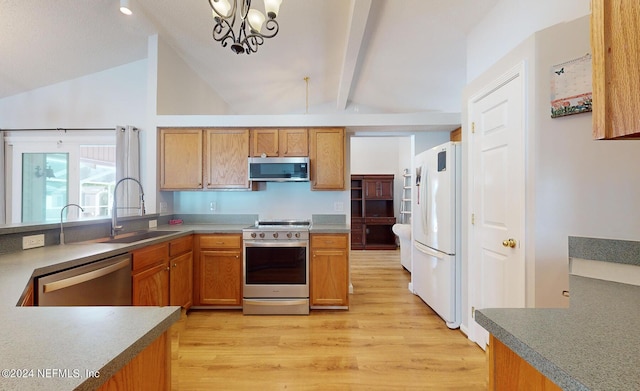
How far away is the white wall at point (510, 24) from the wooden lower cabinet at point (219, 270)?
9.67 feet

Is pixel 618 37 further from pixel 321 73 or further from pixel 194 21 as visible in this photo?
pixel 321 73

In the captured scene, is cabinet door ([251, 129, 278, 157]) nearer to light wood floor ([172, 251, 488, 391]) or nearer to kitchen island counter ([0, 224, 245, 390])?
light wood floor ([172, 251, 488, 391])

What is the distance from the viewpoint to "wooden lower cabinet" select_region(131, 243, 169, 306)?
1999 millimetres

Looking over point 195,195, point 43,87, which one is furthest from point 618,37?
point 43,87

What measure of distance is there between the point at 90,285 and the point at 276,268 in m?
1.56

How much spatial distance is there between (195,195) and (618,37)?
3727 millimetres

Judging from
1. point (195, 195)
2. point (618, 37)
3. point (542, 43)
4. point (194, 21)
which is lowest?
point (195, 195)

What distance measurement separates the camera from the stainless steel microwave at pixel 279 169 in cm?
310

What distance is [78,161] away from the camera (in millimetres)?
3428

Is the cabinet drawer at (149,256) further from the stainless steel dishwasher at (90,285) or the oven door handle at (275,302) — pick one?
the oven door handle at (275,302)

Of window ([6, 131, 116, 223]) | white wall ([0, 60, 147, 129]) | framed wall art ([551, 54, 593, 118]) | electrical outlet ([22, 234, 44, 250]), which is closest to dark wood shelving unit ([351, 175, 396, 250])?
white wall ([0, 60, 147, 129])

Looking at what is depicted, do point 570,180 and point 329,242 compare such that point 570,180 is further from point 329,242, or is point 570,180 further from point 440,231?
point 329,242

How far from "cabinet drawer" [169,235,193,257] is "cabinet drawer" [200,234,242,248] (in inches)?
4.7

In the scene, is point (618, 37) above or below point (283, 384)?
above
